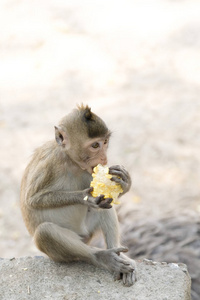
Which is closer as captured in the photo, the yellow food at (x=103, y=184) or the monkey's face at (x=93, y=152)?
the yellow food at (x=103, y=184)

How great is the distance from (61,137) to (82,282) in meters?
1.10

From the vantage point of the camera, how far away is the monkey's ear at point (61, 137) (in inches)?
184

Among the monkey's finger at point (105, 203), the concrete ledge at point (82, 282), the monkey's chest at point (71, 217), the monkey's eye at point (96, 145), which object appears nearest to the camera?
the monkey's finger at point (105, 203)

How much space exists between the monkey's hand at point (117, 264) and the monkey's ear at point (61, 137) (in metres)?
0.87

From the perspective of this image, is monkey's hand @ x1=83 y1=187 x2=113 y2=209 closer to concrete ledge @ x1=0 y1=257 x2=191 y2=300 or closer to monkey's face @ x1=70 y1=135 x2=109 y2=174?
monkey's face @ x1=70 y1=135 x2=109 y2=174

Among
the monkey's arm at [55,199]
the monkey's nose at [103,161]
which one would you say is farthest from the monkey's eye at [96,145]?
the monkey's arm at [55,199]

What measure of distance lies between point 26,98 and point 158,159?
9.10ft

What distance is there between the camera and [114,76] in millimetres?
10156

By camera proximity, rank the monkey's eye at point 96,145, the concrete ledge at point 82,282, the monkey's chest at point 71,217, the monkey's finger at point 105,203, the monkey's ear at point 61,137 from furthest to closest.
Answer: the monkey's chest at point 71,217, the monkey's ear at point 61,137, the monkey's eye at point 96,145, the concrete ledge at point 82,282, the monkey's finger at point 105,203

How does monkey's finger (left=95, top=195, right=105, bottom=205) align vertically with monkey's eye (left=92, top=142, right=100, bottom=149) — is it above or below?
below

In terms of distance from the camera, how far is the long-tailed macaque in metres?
Result: 4.57

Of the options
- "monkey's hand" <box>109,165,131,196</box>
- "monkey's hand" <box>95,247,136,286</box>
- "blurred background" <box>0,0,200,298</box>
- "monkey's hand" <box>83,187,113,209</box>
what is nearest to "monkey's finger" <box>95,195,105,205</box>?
"monkey's hand" <box>83,187,113,209</box>

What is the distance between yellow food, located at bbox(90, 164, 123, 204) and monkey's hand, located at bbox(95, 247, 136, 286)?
480 millimetres

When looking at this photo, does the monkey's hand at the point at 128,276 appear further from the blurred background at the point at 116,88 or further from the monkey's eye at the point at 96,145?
the blurred background at the point at 116,88
